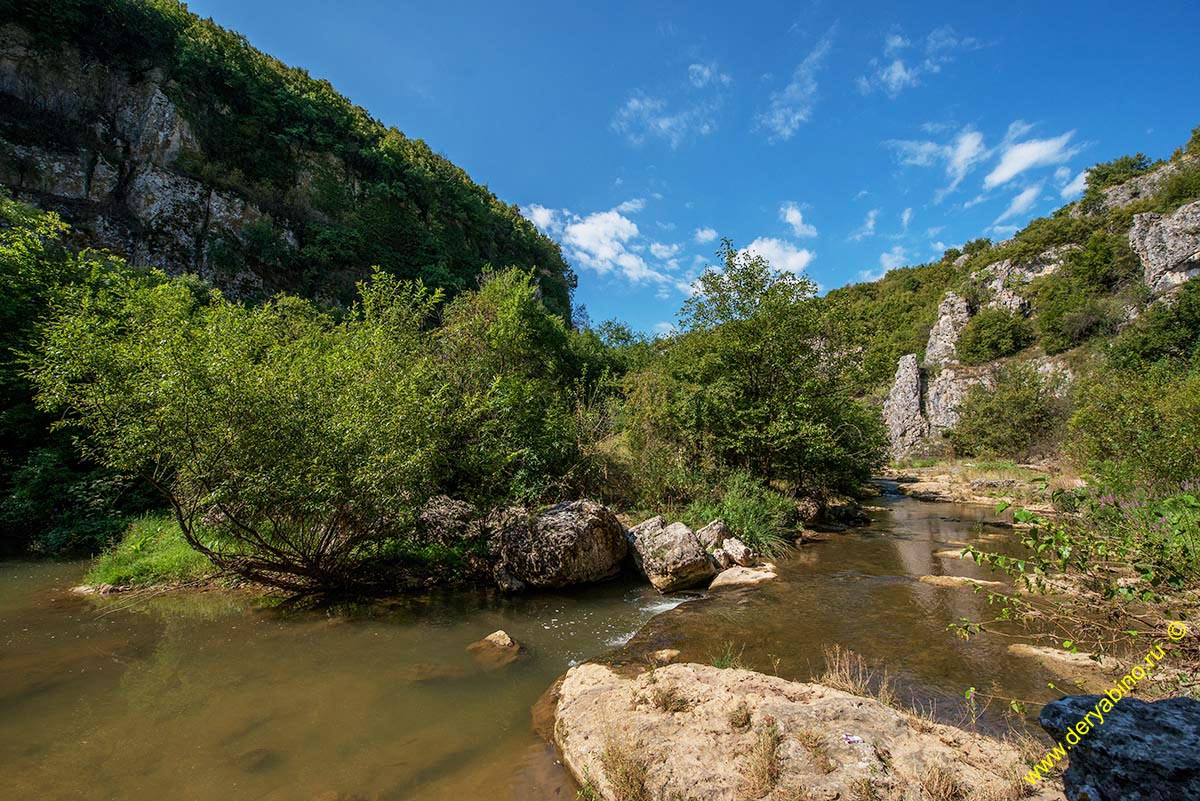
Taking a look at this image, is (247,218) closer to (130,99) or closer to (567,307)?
(130,99)

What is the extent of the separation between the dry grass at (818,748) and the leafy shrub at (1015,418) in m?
35.9

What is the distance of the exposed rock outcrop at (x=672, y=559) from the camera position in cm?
1003

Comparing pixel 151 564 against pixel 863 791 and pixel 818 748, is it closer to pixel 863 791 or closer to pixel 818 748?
pixel 818 748

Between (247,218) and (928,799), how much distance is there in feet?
123

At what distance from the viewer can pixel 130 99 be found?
87.8 ft

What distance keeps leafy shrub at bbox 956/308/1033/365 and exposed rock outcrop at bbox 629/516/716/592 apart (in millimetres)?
45829

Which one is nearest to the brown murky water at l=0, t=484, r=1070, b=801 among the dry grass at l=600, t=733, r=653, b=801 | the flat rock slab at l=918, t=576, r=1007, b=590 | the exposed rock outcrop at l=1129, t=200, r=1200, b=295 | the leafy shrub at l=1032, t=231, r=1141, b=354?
the flat rock slab at l=918, t=576, r=1007, b=590

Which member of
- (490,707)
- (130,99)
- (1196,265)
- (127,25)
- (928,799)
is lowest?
(490,707)

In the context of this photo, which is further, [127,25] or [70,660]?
[127,25]

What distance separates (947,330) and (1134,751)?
56980 millimetres

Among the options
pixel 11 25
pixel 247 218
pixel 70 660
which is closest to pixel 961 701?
pixel 70 660

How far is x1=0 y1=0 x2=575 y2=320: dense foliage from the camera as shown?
26578 mm

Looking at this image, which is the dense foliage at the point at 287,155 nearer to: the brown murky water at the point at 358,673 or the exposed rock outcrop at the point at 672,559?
the brown murky water at the point at 358,673

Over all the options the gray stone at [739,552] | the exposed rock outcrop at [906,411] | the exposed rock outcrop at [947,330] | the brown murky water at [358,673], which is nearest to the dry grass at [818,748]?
the brown murky water at [358,673]
